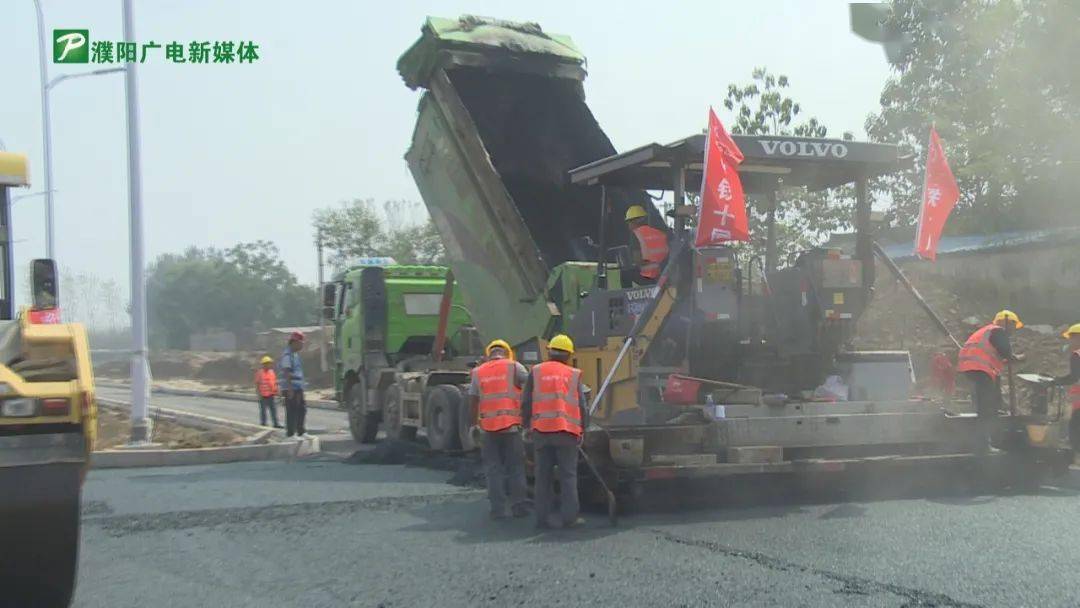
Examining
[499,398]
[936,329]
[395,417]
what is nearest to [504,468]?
[499,398]

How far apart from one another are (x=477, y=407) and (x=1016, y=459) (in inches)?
168

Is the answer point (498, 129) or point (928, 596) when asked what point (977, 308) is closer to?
point (498, 129)

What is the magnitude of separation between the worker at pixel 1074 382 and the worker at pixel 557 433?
4532 millimetres

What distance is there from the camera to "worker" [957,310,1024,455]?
8.81 m

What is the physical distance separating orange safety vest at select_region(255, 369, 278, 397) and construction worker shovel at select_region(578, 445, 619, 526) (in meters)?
10.2

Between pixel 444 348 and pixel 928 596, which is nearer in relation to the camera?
pixel 928 596

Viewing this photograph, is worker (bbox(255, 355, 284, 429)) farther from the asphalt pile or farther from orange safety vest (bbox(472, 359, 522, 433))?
orange safety vest (bbox(472, 359, 522, 433))

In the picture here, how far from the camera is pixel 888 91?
24.4 metres

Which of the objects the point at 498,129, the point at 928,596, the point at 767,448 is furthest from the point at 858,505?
the point at 498,129

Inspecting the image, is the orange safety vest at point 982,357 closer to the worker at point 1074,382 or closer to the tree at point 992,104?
the worker at point 1074,382

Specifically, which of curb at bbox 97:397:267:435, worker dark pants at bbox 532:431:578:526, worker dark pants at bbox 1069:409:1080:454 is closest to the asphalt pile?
worker dark pants at bbox 532:431:578:526

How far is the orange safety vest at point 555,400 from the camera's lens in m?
7.62

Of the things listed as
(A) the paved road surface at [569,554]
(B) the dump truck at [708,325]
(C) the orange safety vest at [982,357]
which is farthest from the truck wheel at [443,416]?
(C) the orange safety vest at [982,357]

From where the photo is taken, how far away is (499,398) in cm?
812
